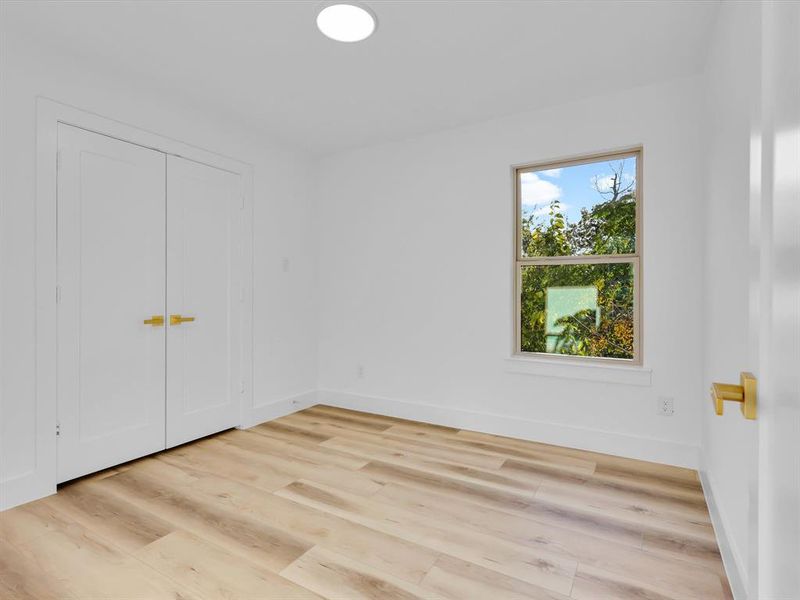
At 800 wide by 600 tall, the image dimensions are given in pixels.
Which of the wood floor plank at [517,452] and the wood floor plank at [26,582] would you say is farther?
the wood floor plank at [517,452]

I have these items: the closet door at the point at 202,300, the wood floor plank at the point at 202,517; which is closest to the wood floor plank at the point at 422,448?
the closet door at the point at 202,300

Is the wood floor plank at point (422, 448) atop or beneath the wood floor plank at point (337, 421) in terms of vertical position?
beneath

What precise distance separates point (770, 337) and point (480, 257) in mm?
2955

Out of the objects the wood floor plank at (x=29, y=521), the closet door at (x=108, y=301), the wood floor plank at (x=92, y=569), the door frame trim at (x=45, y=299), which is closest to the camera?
the wood floor plank at (x=92, y=569)

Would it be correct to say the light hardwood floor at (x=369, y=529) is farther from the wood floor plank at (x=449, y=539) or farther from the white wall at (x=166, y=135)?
the white wall at (x=166, y=135)

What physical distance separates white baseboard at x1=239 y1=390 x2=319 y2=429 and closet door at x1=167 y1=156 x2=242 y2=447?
10 cm

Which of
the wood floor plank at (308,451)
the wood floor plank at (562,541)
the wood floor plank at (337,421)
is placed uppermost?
the wood floor plank at (337,421)

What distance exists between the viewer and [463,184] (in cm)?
359

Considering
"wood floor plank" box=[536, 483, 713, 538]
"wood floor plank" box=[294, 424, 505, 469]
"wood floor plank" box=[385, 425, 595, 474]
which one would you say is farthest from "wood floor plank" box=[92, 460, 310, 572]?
"wood floor plank" box=[385, 425, 595, 474]

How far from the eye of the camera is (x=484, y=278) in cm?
349

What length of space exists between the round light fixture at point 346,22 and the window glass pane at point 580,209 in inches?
67.3

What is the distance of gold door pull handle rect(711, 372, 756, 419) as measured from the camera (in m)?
0.65

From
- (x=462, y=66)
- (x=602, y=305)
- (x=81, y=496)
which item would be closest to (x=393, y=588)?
(x=81, y=496)

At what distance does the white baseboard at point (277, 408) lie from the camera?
3668 millimetres
